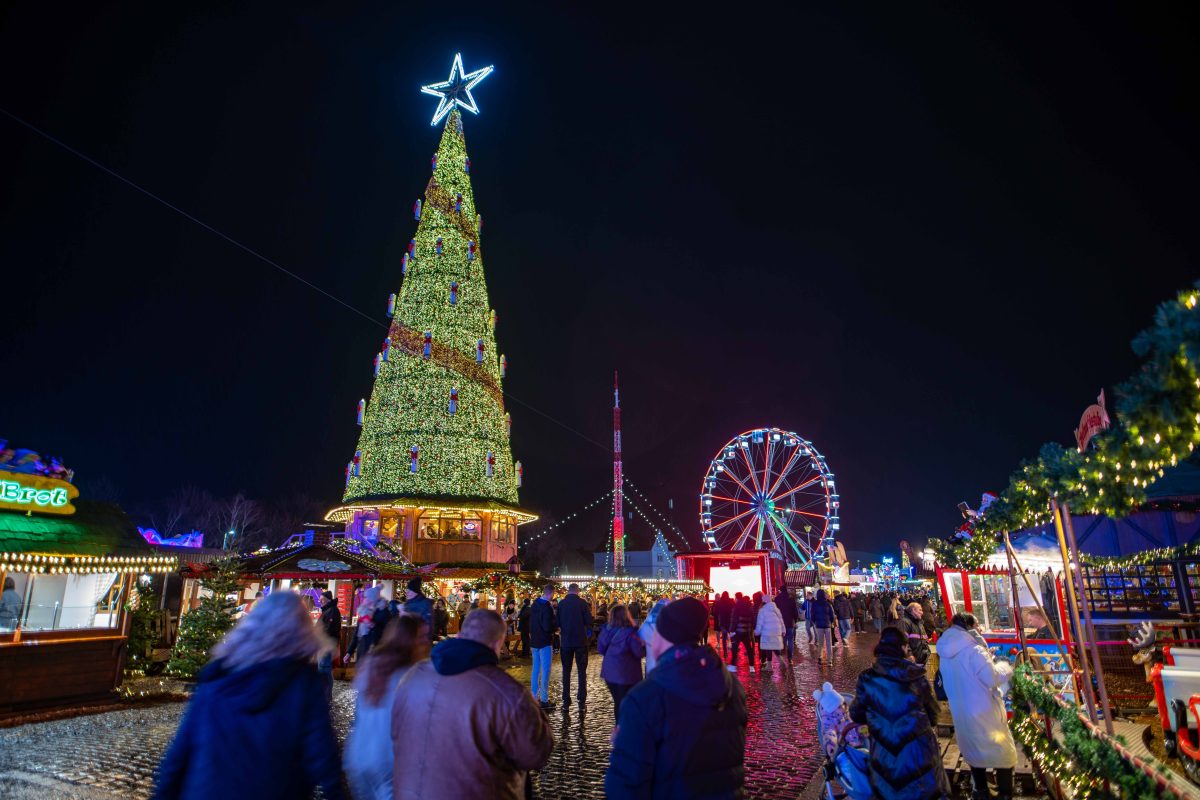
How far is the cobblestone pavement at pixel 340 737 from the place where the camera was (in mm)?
6125

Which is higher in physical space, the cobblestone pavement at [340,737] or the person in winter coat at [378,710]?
the person in winter coat at [378,710]

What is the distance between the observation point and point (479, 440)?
31.3 m

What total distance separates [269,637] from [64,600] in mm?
11640

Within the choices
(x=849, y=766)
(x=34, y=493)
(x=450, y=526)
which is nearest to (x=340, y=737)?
(x=849, y=766)

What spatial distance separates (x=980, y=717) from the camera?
5.52m

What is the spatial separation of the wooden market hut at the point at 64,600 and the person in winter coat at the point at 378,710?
30.3ft

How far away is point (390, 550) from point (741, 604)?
12.3 metres

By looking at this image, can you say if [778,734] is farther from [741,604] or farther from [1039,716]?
[741,604]

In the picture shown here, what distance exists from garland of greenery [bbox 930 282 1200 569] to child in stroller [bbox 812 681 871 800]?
2498mm

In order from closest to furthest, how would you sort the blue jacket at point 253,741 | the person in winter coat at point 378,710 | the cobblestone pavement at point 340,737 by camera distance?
the blue jacket at point 253,741
the person in winter coat at point 378,710
the cobblestone pavement at point 340,737

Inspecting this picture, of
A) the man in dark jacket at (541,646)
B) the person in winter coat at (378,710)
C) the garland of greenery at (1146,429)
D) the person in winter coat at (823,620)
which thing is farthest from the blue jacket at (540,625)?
the person in winter coat at (823,620)

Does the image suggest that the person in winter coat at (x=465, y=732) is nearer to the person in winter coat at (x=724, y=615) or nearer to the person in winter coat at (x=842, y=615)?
the person in winter coat at (x=724, y=615)

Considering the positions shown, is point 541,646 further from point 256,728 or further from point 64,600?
point 64,600

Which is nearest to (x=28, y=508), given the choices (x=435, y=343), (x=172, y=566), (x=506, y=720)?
(x=172, y=566)
